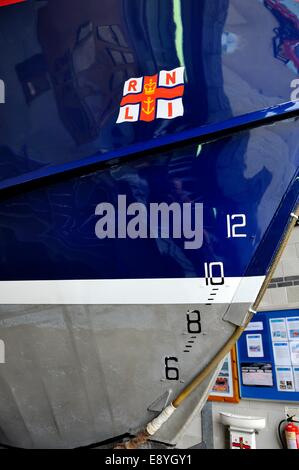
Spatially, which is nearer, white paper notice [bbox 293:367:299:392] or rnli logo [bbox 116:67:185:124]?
rnli logo [bbox 116:67:185:124]

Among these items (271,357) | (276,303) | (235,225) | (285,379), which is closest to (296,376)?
(285,379)

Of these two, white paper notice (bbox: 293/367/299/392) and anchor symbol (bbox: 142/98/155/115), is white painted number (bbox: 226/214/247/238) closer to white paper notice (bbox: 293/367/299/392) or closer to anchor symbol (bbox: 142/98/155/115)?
anchor symbol (bbox: 142/98/155/115)

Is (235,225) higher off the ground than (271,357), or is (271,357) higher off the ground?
(235,225)

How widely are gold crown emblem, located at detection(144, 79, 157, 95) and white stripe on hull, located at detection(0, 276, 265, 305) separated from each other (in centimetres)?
60

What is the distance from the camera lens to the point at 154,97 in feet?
3.75

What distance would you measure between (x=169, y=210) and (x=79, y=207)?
0.99 ft

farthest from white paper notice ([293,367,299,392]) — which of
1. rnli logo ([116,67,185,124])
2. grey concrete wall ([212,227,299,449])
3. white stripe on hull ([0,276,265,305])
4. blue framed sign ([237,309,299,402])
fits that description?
rnli logo ([116,67,185,124])

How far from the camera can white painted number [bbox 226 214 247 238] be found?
107 cm

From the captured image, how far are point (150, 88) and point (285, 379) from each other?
2160 millimetres

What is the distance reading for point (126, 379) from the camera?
3.79 ft

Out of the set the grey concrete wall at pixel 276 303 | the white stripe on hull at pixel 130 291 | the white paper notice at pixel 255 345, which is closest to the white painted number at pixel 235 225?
the white stripe on hull at pixel 130 291

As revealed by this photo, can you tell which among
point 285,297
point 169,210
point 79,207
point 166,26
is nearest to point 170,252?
point 169,210

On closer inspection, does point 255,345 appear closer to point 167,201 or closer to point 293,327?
point 293,327
